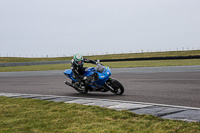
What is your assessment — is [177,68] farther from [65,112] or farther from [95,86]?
[65,112]

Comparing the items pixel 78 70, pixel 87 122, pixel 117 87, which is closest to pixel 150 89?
pixel 117 87

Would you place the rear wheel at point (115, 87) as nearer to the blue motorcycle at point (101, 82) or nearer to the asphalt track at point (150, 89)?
the blue motorcycle at point (101, 82)

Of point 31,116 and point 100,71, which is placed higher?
point 100,71

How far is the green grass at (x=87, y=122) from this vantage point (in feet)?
15.1

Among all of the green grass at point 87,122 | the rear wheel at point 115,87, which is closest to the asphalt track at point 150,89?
the rear wheel at point 115,87

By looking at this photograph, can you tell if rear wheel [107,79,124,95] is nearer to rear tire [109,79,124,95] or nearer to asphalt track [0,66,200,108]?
rear tire [109,79,124,95]

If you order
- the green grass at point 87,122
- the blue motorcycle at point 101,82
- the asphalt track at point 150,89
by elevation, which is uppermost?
the blue motorcycle at point 101,82

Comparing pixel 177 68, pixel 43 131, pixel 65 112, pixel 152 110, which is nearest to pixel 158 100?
pixel 152 110

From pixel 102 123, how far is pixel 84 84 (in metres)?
5.51

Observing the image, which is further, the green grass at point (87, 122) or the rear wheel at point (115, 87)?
the rear wheel at point (115, 87)

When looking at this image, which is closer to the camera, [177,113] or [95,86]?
[177,113]

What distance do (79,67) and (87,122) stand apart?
16.8 feet

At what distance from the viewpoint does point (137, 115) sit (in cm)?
578

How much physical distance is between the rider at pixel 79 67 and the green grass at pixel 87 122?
3.53m
